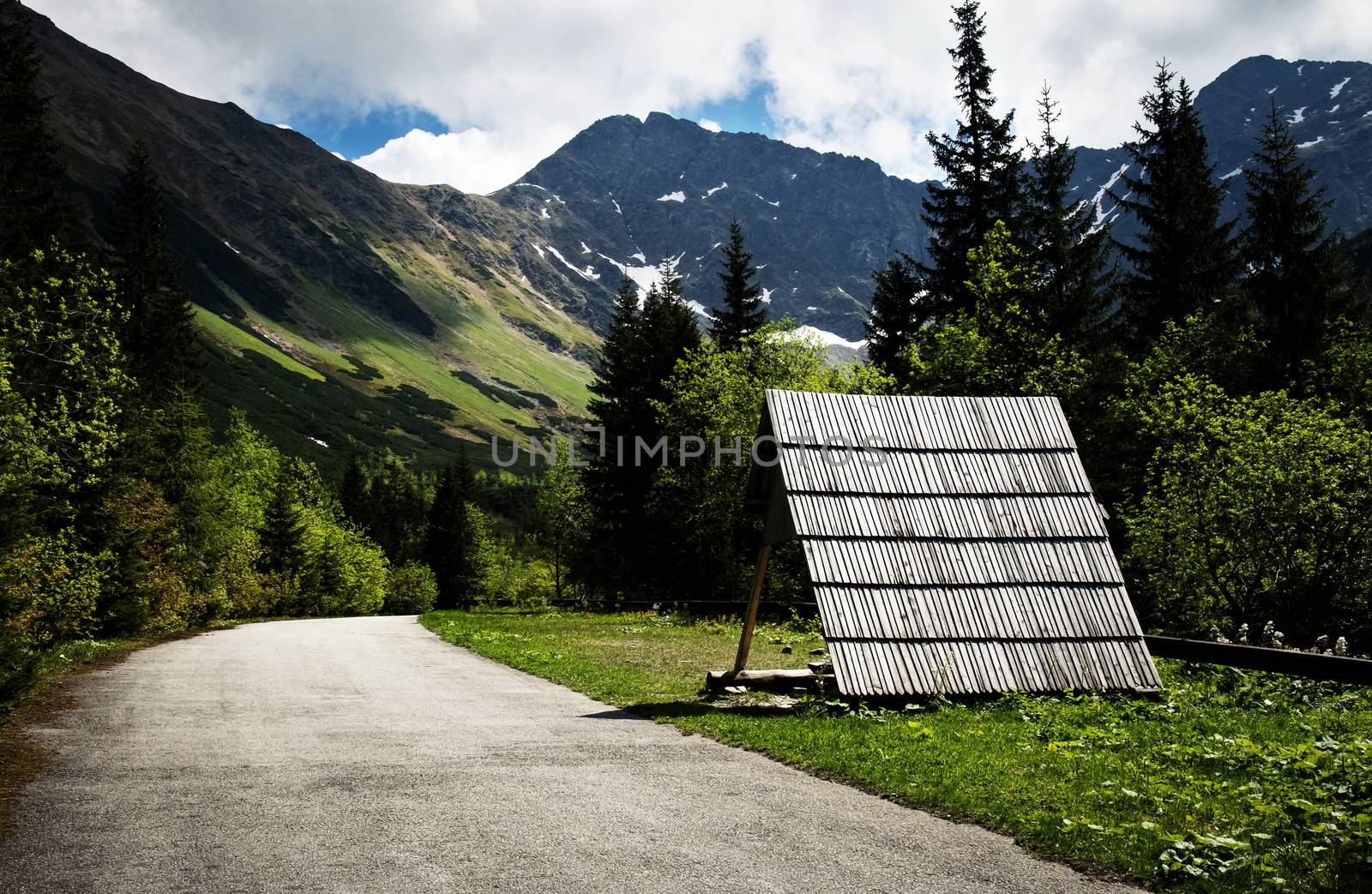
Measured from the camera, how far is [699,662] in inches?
731

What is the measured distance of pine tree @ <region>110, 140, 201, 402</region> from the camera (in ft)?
131

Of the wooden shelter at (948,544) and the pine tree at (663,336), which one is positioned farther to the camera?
the pine tree at (663,336)

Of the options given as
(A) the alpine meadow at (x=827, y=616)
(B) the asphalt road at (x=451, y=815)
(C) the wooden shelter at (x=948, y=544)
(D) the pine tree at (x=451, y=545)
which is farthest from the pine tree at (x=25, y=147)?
(D) the pine tree at (x=451, y=545)

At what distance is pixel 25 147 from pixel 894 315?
3638 centimetres

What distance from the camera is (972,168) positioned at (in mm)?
36031

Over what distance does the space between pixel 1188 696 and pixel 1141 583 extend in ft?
30.7

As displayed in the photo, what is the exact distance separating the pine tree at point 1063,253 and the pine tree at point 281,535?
161 ft

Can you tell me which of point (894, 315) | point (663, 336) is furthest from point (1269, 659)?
point (663, 336)

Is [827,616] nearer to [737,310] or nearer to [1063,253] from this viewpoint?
[1063,253]

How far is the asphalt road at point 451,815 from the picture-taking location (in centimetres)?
555

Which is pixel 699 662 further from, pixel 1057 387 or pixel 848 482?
pixel 1057 387

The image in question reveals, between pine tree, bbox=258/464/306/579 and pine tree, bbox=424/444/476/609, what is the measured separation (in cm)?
2371

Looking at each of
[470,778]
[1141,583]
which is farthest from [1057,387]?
[470,778]

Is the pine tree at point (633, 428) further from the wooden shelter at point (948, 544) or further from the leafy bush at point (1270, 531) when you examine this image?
the wooden shelter at point (948, 544)
